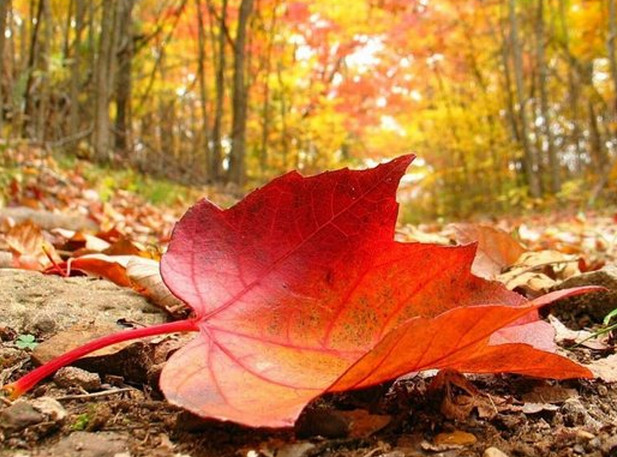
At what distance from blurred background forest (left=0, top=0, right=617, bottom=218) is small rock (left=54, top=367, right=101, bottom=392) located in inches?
270

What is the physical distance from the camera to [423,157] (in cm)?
1470

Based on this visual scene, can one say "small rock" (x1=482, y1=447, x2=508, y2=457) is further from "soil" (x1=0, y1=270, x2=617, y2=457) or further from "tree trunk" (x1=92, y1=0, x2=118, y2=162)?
"tree trunk" (x1=92, y1=0, x2=118, y2=162)

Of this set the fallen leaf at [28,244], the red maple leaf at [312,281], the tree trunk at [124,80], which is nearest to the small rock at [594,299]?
the red maple leaf at [312,281]

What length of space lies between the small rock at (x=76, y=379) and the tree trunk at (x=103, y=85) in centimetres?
569

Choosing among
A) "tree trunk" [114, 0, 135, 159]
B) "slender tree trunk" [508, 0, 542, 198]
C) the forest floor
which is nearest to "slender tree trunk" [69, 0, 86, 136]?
"tree trunk" [114, 0, 135, 159]

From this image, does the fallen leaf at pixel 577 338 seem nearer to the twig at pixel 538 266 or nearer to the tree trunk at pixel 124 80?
the twig at pixel 538 266

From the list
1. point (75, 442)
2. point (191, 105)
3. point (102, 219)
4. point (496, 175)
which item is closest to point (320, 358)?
point (75, 442)

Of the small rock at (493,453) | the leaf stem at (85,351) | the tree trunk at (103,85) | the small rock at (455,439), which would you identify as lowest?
the small rock at (455,439)

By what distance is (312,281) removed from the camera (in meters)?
0.69

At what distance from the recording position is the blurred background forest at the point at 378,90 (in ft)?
29.6

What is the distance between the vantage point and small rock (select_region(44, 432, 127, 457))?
574 mm

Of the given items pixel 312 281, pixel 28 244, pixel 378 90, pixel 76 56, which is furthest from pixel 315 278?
pixel 378 90

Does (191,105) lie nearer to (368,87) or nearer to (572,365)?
(368,87)

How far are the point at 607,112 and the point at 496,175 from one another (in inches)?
120
